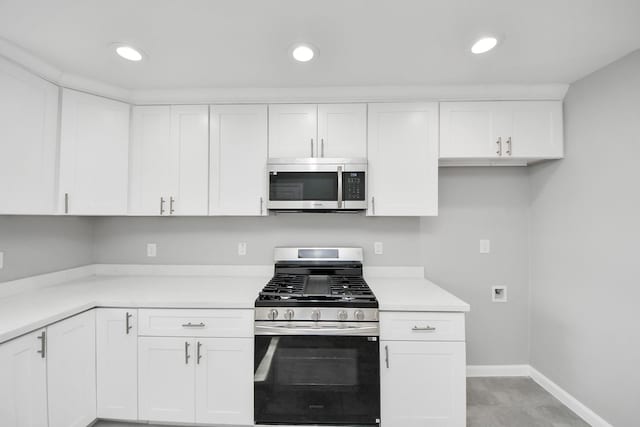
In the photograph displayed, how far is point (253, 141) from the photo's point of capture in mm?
2281

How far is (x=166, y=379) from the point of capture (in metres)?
1.83

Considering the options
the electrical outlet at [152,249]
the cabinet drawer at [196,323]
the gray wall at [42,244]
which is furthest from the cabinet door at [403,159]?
the gray wall at [42,244]

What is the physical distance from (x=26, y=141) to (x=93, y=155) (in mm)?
370

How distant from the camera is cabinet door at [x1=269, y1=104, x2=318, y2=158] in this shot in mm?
2254

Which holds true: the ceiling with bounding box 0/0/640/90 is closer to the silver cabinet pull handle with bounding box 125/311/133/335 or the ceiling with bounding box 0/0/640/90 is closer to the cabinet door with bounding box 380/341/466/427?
the silver cabinet pull handle with bounding box 125/311/133/335

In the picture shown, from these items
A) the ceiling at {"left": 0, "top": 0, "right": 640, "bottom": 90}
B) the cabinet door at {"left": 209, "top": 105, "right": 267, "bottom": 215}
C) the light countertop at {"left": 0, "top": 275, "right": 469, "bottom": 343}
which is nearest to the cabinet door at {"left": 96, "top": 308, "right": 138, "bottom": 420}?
the light countertop at {"left": 0, "top": 275, "right": 469, "bottom": 343}

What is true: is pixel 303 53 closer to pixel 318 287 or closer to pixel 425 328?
pixel 318 287

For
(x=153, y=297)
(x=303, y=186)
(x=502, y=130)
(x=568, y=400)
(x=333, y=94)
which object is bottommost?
(x=568, y=400)

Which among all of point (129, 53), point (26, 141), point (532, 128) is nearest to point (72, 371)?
point (26, 141)

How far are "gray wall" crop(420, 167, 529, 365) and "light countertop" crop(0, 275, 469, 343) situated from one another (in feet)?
Answer: 1.49

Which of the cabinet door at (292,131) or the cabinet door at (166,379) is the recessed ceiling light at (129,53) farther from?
the cabinet door at (166,379)

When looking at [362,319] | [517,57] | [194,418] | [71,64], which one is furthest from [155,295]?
[517,57]

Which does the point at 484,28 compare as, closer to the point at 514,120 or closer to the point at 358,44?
the point at 358,44

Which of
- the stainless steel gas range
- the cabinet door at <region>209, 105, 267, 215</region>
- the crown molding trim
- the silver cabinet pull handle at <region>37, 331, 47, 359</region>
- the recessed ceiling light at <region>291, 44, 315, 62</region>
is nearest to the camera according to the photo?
the silver cabinet pull handle at <region>37, 331, 47, 359</region>
